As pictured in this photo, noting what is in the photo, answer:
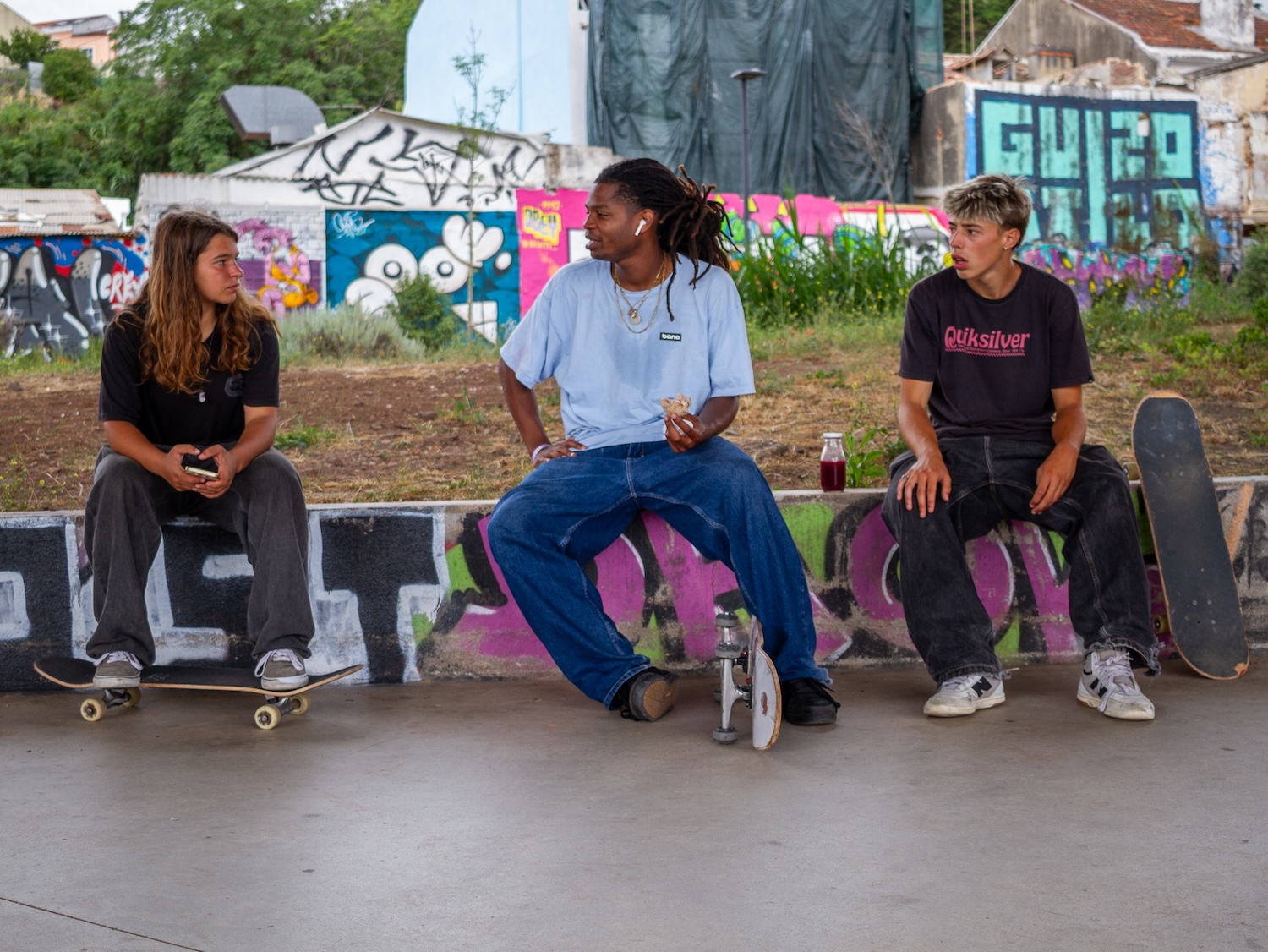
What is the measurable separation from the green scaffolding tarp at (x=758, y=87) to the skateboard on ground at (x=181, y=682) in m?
18.1

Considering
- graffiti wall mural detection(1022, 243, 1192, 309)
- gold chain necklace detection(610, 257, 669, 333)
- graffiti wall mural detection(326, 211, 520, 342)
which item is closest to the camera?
gold chain necklace detection(610, 257, 669, 333)

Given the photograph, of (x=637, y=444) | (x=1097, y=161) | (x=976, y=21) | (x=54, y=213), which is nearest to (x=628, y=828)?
(x=637, y=444)

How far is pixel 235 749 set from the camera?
3621mm

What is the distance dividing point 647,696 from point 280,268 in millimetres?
18570

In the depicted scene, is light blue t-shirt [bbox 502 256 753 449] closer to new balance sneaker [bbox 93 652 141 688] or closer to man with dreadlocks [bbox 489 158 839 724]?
man with dreadlocks [bbox 489 158 839 724]

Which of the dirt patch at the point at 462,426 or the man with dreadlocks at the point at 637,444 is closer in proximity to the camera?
the man with dreadlocks at the point at 637,444

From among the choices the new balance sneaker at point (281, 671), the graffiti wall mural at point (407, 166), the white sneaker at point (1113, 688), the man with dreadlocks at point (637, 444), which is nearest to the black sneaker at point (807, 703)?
the man with dreadlocks at point (637, 444)

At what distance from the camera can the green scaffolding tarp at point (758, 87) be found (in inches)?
852

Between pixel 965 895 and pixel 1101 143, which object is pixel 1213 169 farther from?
pixel 965 895

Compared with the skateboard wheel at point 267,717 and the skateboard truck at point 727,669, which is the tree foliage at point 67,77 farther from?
the skateboard truck at point 727,669

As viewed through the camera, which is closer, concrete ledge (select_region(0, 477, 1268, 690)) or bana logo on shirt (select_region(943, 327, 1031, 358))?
bana logo on shirt (select_region(943, 327, 1031, 358))

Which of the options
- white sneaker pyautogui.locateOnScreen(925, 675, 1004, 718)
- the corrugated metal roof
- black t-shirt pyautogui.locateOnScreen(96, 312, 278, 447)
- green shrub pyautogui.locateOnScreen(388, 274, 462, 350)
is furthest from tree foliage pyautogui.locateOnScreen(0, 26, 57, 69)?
white sneaker pyautogui.locateOnScreen(925, 675, 1004, 718)

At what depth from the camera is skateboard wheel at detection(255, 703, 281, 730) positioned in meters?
3.80

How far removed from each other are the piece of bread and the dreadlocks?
0.33 m
